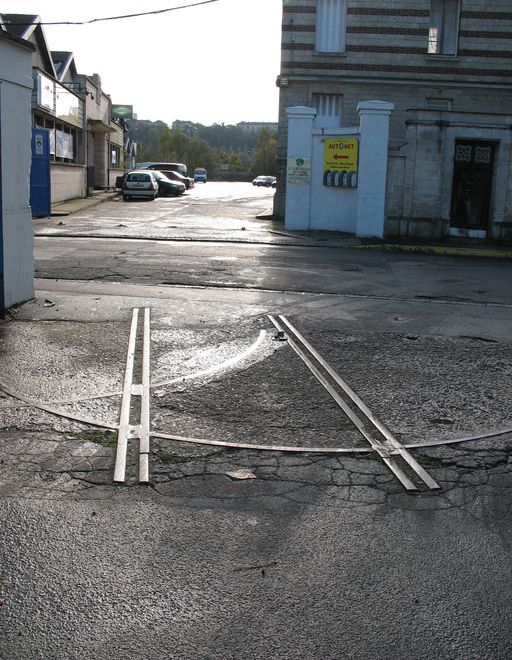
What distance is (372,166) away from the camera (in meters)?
23.1

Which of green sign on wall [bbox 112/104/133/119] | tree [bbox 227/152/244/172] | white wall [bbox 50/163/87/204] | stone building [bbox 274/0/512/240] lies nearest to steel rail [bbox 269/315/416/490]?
stone building [bbox 274/0/512/240]

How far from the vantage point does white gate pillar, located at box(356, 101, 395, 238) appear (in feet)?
75.3

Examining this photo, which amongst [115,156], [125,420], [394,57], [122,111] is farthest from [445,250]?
[122,111]

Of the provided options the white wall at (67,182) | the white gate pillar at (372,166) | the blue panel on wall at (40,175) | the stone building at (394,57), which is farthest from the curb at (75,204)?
the white gate pillar at (372,166)

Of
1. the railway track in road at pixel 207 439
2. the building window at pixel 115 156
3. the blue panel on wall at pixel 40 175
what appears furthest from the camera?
the building window at pixel 115 156

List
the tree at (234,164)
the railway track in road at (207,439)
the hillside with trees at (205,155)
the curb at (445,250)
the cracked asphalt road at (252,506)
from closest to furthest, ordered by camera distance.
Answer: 1. the cracked asphalt road at (252,506)
2. the railway track in road at (207,439)
3. the curb at (445,250)
4. the hillside with trees at (205,155)
5. the tree at (234,164)

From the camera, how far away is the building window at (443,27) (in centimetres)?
2936

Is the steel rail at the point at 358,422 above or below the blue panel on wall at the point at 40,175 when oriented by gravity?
below

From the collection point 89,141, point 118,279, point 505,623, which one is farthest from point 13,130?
point 89,141

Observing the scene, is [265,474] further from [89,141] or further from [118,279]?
[89,141]

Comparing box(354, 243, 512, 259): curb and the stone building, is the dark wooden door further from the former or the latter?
the stone building

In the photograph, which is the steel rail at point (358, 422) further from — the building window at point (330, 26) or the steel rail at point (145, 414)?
the building window at point (330, 26)

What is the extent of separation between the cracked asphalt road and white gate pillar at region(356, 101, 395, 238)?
45.7 ft

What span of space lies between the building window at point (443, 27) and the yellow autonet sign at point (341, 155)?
8.61m
